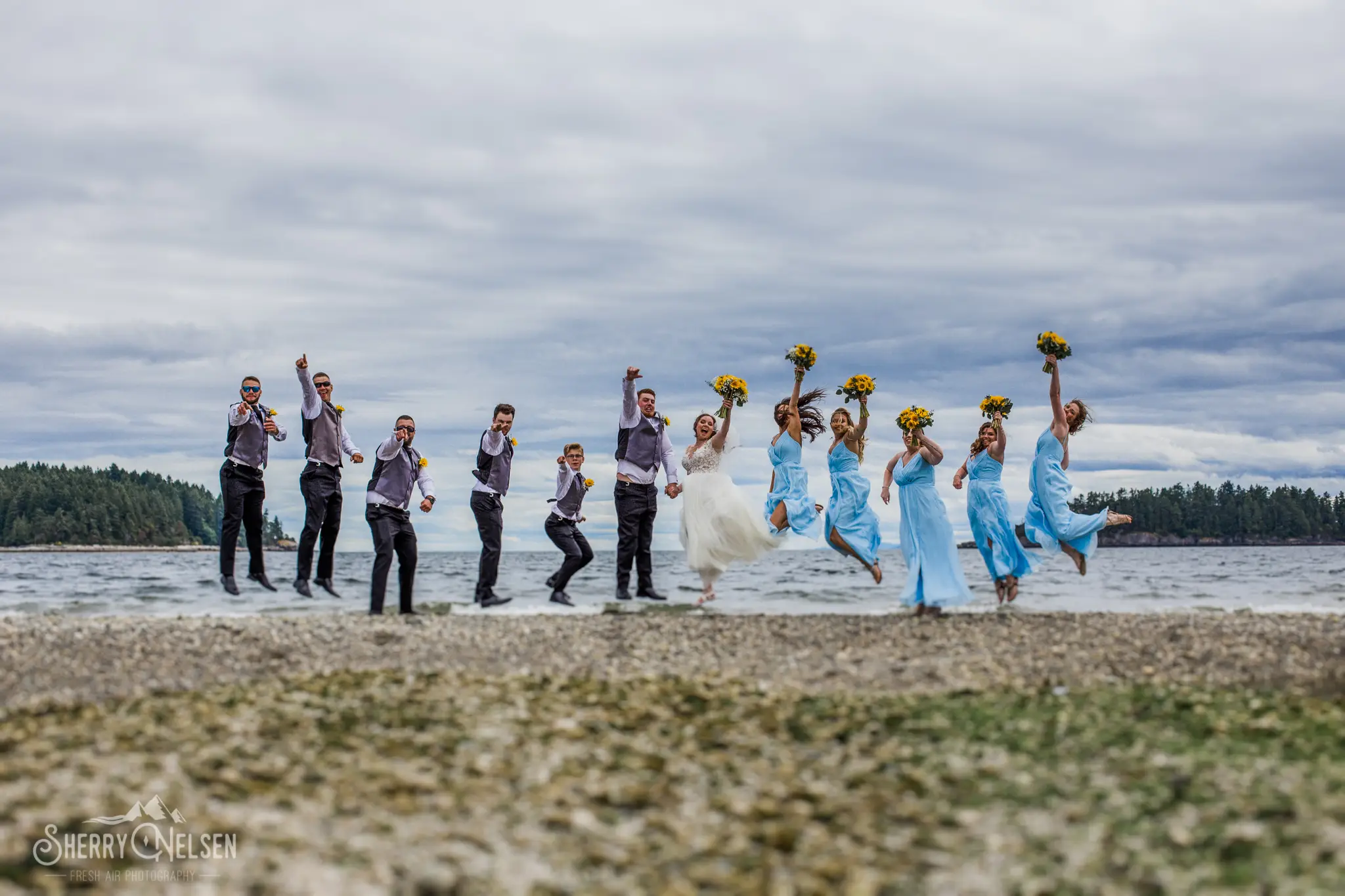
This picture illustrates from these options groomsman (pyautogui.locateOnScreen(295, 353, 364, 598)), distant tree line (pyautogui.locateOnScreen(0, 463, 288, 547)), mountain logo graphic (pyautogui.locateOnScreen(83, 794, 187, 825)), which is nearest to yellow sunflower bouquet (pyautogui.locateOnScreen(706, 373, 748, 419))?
groomsman (pyautogui.locateOnScreen(295, 353, 364, 598))

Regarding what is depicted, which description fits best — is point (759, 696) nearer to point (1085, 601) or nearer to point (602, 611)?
point (602, 611)

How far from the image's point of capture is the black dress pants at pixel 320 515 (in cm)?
1800

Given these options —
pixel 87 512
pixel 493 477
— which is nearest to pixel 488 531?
pixel 493 477

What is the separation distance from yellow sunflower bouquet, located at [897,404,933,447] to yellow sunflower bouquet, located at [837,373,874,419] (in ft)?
2.97

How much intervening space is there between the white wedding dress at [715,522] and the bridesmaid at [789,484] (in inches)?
20.3

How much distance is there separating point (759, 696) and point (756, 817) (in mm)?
3109

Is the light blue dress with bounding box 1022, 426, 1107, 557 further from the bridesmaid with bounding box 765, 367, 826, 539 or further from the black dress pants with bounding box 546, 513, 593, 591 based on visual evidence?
the black dress pants with bounding box 546, 513, 593, 591

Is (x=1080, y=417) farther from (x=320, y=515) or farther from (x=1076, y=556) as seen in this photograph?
(x=320, y=515)

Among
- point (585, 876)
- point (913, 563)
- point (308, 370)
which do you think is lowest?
point (585, 876)

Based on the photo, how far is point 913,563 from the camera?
1567 cm

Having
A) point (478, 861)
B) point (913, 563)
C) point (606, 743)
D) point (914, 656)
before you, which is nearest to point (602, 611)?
point (913, 563)

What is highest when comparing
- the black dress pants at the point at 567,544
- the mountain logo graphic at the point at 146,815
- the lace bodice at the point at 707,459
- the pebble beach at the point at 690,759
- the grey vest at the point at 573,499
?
the lace bodice at the point at 707,459

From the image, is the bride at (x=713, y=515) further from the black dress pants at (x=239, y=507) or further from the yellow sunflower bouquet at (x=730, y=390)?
the black dress pants at (x=239, y=507)

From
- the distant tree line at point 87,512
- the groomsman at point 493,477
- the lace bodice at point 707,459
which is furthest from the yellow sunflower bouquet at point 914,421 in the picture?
the distant tree line at point 87,512
